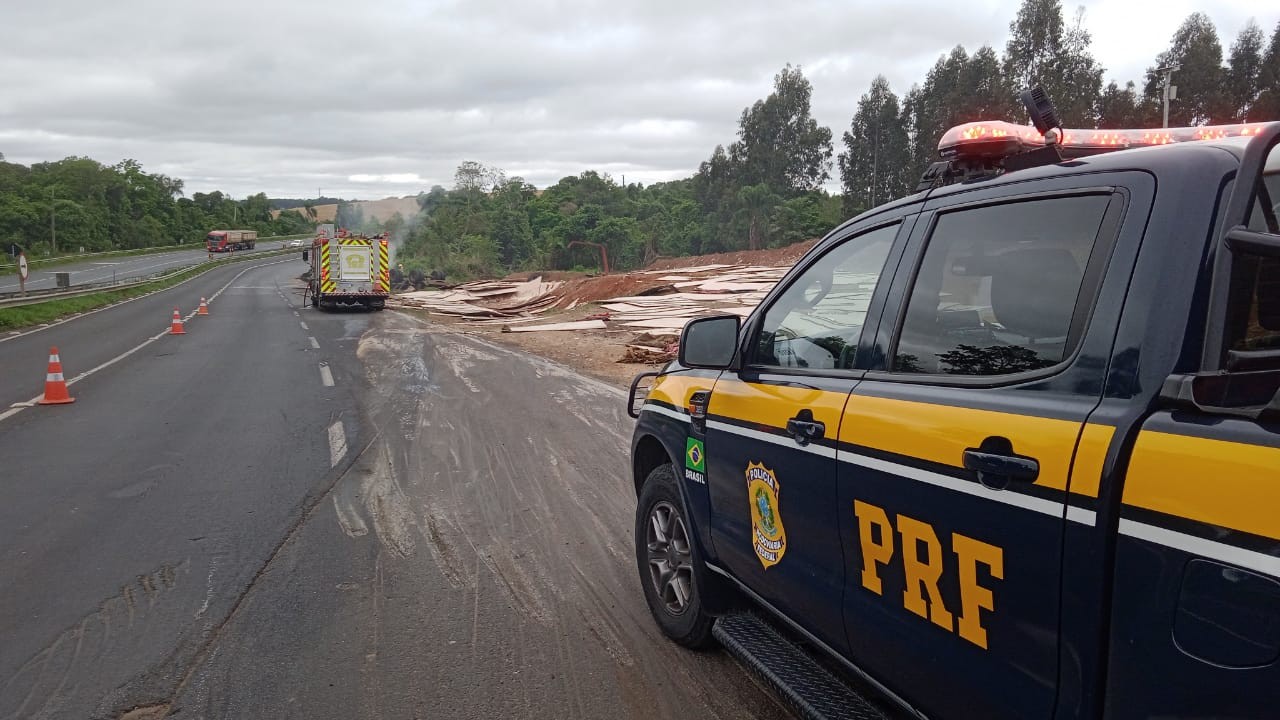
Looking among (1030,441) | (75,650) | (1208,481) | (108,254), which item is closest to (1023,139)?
(1030,441)

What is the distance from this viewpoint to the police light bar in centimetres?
279

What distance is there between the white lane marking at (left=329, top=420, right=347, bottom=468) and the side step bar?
5.20m

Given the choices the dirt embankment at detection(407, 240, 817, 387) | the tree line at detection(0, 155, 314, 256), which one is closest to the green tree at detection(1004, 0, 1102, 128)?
the dirt embankment at detection(407, 240, 817, 387)

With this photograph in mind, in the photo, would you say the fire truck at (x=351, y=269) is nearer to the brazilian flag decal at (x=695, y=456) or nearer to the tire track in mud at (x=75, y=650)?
the tire track in mud at (x=75, y=650)

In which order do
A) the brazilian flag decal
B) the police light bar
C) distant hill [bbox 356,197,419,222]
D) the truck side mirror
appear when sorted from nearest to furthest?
the police light bar, the truck side mirror, the brazilian flag decal, distant hill [bbox 356,197,419,222]

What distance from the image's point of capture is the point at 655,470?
14.2 feet

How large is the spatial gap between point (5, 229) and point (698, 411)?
94.6 m

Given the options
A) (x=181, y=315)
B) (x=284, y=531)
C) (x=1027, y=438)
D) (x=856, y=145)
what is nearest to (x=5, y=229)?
(x=181, y=315)

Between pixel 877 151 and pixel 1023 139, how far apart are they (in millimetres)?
62800

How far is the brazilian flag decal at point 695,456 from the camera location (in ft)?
12.2

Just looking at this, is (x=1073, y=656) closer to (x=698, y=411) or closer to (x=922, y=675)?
(x=922, y=675)

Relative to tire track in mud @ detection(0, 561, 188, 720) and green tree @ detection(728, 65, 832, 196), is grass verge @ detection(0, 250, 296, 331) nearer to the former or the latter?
tire track in mud @ detection(0, 561, 188, 720)

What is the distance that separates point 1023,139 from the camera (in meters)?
2.89

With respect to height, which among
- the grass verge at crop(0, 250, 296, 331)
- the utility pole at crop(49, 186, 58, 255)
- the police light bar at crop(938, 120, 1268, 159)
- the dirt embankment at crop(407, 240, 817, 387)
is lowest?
the dirt embankment at crop(407, 240, 817, 387)
